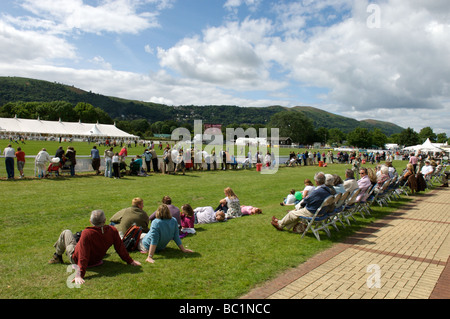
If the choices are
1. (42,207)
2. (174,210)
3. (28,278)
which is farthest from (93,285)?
(42,207)

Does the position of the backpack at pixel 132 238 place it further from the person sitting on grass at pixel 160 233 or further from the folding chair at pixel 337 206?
the folding chair at pixel 337 206

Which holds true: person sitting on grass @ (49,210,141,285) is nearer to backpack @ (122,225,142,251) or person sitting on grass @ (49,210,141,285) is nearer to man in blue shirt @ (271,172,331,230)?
backpack @ (122,225,142,251)

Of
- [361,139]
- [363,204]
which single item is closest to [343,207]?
[363,204]

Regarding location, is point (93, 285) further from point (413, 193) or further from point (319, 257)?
point (413, 193)

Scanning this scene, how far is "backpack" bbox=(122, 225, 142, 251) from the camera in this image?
5655 millimetres

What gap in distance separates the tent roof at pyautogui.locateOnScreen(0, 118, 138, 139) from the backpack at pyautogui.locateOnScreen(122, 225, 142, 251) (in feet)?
271

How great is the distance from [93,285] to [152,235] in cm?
137

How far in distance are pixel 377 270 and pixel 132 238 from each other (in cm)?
435

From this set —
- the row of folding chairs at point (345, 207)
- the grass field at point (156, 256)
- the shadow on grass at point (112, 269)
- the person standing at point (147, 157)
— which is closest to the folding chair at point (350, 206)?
the row of folding chairs at point (345, 207)

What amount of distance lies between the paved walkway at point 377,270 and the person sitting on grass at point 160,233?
202cm

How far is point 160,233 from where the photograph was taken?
214 inches

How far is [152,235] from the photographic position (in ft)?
17.7

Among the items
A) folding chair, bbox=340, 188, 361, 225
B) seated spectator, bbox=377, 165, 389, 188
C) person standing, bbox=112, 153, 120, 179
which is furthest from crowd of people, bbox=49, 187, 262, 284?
person standing, bbox=112, 153, 120, 179

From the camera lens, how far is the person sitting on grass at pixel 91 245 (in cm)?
440
